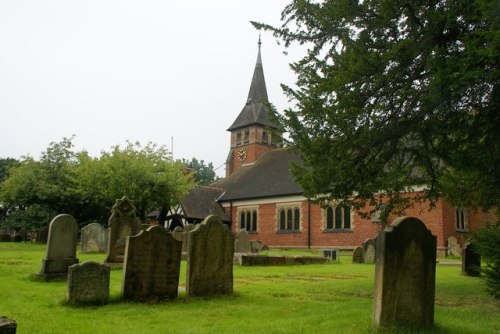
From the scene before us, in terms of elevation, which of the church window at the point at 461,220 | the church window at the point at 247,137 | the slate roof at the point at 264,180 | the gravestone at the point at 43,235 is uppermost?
the church window at the point at 247,137

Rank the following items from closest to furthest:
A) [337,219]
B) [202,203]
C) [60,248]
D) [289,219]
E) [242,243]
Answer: [60,248] < [242,243] < [337,219] < [289,219] < [202,203]

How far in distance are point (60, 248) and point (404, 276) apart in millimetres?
8986


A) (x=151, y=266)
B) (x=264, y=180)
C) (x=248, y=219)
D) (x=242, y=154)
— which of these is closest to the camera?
(x=151, y=266)

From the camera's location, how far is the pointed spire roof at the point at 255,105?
161ft

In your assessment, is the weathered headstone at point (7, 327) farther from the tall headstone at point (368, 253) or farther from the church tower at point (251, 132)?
the church tower at point (251, 132)

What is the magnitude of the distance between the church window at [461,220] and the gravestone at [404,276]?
25.2 meters

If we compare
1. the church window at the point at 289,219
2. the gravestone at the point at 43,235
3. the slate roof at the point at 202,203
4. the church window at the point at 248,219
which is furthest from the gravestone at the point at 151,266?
the church window at the point at 248,219

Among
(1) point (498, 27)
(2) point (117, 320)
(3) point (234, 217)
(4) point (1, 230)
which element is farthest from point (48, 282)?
(4) point (1, 230)

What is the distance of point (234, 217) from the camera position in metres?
39.8

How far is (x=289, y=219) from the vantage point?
3603cm

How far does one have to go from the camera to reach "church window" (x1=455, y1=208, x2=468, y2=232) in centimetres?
2948

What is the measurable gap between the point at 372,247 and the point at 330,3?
14.7 m

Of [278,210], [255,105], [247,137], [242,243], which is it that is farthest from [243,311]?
[255,105]

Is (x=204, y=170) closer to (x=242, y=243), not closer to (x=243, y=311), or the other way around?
(x=242, y=243)
